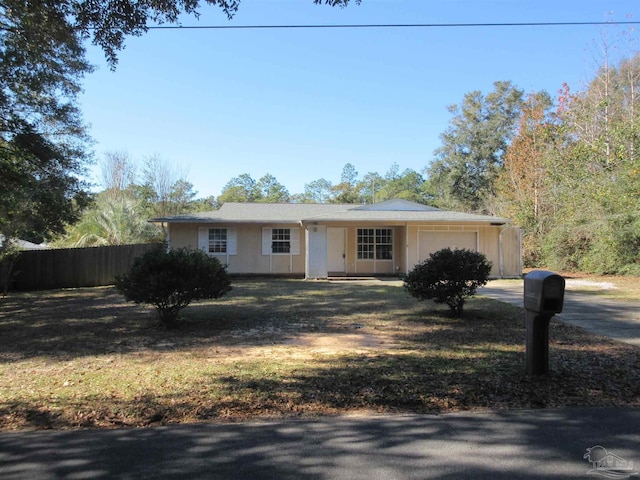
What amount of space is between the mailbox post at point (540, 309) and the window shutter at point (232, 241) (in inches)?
626

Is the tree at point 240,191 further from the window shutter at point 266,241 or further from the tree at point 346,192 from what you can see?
the window shutter at point 266,241

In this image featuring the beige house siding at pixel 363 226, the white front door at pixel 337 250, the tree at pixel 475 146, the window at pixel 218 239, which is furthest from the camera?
the tree at pixel 475 146

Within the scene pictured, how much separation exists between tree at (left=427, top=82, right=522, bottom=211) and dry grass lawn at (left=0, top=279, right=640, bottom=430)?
117 feet

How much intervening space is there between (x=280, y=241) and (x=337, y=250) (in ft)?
8.78

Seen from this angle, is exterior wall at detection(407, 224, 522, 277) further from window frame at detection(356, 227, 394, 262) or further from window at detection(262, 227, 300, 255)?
window at detection(262, 227, 300, 255)

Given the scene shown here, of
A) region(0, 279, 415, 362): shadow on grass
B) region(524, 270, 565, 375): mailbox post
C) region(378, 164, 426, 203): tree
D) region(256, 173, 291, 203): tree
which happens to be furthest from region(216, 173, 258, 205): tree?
region(524, 270, 565, 375): mailbox post

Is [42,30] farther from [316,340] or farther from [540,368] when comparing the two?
[540,368]

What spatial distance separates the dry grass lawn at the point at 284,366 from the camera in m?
4.35

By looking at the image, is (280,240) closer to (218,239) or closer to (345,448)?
(218,239)

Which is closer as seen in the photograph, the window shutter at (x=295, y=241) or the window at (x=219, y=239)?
the window at (x=219, y=239)

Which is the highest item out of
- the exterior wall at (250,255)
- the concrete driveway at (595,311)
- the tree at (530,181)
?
the tree at (530,181)

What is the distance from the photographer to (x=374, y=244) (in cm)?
2061

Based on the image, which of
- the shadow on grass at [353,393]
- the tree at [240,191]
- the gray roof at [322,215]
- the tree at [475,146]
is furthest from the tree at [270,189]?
the shadow on grass at [353,393]

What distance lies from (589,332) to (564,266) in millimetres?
17824
